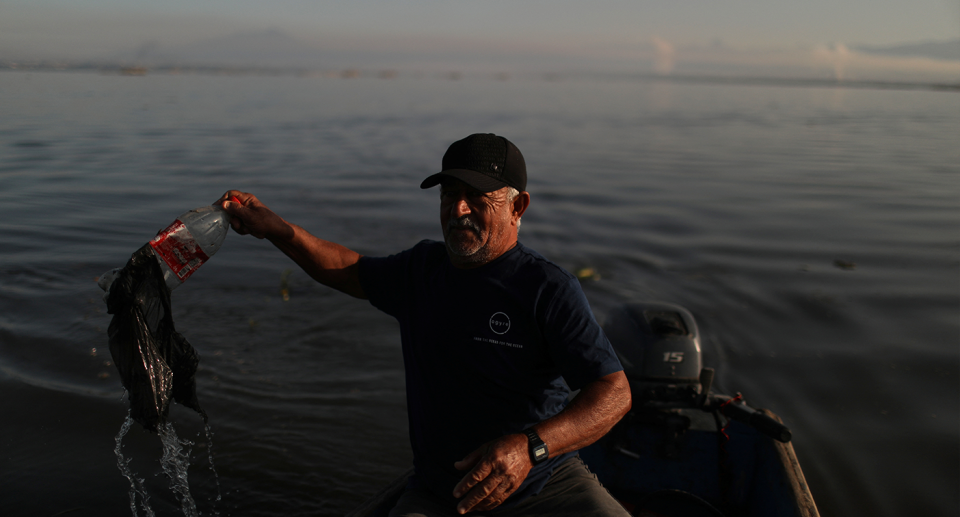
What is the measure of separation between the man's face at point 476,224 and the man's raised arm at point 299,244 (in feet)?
2.13

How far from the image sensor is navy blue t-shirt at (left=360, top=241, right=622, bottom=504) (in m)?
2.73

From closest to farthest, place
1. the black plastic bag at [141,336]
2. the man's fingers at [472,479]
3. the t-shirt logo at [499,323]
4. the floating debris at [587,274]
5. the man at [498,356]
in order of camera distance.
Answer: the man's fingers at [472,479] → the man at [498,356] → the t-shirt logo at [499,323] → the black plastic bag at [141,336] → the floating debris at [587,274]

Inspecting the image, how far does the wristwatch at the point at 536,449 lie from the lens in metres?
2.51

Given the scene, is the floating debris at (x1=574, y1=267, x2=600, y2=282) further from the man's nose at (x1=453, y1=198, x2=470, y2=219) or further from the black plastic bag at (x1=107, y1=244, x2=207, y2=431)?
the black plastic bag at (x1=107, y1=244, x2=207, y2=431)

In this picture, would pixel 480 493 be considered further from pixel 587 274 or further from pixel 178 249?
pixel 587 274

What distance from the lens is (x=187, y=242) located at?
3.09 m

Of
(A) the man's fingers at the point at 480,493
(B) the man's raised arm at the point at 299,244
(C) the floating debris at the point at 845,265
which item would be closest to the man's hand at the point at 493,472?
(A) the man's fingers at the point at 480,493

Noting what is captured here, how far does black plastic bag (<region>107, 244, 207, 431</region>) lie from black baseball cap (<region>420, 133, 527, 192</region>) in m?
1.34

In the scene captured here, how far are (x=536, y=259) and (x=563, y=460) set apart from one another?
937 millimetres

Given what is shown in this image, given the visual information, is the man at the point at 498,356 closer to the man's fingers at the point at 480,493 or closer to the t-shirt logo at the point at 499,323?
the t-shirt logo at the point at 499,323

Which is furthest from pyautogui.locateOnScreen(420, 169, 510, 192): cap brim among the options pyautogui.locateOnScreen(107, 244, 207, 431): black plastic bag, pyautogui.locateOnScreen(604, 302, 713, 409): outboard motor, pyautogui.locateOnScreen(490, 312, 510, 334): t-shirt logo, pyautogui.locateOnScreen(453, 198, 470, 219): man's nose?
pyautogui.locateOnScreen(604, 302, 713, 409): outboard motor

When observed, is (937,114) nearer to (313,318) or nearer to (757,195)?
(757,195)

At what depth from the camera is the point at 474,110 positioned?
37.3m

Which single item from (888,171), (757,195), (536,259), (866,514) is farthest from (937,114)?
(536,259)
